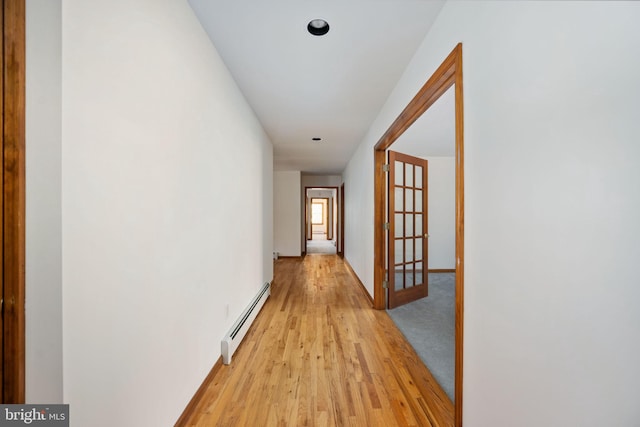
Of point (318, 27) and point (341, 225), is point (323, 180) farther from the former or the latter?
point (318, 27)

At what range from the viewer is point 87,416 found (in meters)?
0.86

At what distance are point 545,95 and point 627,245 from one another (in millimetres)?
496

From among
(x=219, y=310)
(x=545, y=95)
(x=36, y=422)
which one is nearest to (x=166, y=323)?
(x=36, y=422)

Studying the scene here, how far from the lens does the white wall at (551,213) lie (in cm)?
63

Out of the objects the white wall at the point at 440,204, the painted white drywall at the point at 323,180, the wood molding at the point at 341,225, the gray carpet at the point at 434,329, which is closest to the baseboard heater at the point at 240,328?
the gray carpet at the point at 434,329

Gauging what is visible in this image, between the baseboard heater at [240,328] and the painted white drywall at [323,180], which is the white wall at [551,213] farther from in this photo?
the painted white drywall at [323,180]

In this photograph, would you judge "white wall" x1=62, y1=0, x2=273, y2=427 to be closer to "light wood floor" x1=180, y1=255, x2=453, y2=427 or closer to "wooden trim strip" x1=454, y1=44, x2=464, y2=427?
"light wood floor" x1=180, y1=255, x2=453, y2=427

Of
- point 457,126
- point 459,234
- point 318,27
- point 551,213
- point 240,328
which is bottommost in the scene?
point 240,328

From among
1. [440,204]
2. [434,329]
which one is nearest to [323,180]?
[440,204]

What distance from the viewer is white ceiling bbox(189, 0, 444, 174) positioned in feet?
5.09

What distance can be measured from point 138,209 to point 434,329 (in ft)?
9.33

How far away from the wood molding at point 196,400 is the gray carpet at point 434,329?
1.62 metres

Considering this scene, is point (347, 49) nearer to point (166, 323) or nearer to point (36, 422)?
point (166, 323)

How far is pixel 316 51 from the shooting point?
1972 mm
